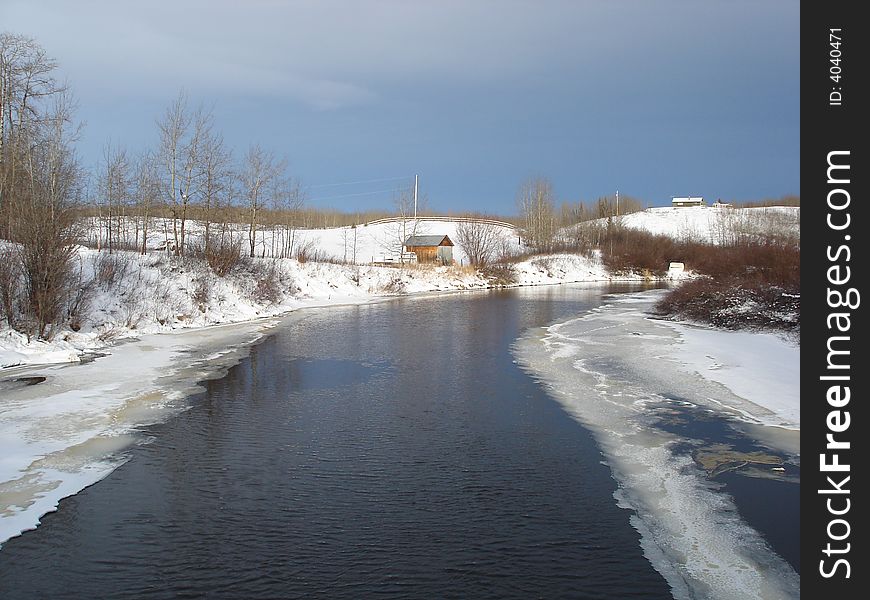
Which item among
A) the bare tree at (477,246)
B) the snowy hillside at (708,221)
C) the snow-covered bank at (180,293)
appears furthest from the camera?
the snowy hillside at (708,221)

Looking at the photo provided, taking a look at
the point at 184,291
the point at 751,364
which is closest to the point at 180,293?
the point at 184,291

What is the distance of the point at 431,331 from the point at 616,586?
1644 cm

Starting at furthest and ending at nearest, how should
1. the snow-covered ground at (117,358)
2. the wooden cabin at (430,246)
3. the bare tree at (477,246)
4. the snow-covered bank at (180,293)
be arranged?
1. the wooden cabin at (430,246)
2. the bare tree at (477,246)
3. the snow-covered bank at (180,293)
4. the snow-covered ground at (117,358)

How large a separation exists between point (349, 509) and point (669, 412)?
611cm

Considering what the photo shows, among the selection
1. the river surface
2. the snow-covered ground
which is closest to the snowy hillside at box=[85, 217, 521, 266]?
the snow-covered ground

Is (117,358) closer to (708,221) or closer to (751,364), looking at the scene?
(751,364)

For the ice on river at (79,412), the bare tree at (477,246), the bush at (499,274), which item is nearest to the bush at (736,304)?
the ice on river at (79,412)

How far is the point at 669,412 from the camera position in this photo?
10594 millimetres

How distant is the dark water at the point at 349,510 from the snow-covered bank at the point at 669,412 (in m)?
0.30

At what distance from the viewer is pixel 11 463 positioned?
7.64 m

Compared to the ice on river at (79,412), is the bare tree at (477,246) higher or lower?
higher

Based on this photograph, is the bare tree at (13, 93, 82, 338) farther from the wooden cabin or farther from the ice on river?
the wooden cabin

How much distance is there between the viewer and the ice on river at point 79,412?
697 cm
